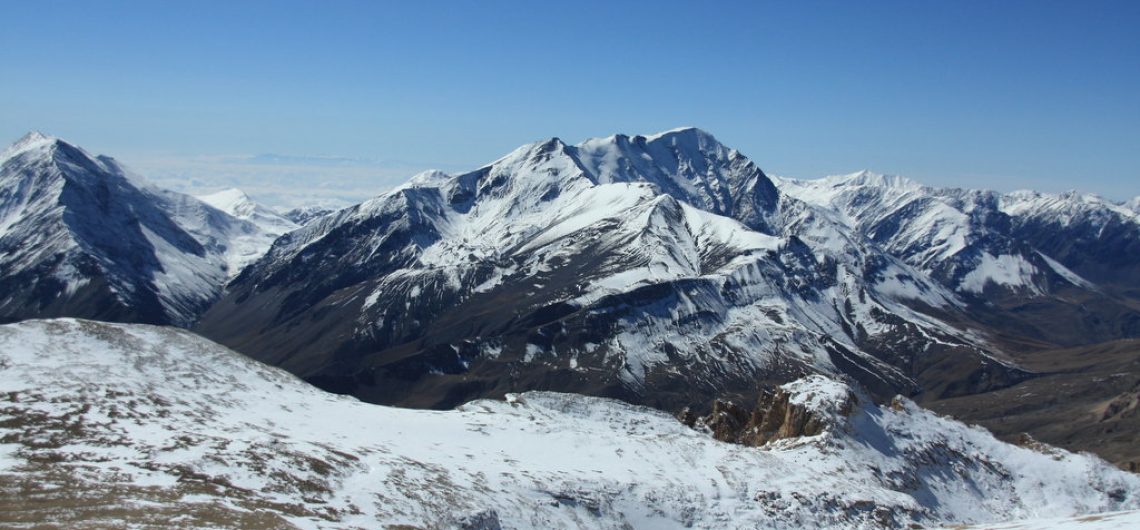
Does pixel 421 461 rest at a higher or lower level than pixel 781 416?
lower

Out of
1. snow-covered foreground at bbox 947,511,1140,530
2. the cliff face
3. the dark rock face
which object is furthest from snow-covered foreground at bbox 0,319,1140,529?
snow-covered foreground at bbox 947,511,1140,530

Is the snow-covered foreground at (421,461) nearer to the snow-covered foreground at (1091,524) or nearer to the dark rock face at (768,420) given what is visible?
the dark rock face at (768,420)

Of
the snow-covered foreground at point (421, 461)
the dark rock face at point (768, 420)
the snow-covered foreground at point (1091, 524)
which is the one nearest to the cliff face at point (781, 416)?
the dark rock face at point (768, 420)

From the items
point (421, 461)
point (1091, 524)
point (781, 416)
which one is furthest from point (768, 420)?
point (1091, 524)

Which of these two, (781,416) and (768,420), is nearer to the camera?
(781,416)

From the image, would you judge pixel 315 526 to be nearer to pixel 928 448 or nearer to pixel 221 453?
pixel 221 453

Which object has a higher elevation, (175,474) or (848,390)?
(848,390)

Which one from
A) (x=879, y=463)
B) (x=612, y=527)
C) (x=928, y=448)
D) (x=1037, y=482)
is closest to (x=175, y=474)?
(x=612, y=527)

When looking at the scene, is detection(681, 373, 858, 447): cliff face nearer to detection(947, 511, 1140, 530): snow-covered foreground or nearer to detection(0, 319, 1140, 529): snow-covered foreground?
detection(0, 319, 1140, 529): snow-covered foreground

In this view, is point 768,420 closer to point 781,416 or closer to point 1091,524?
point 781,416
